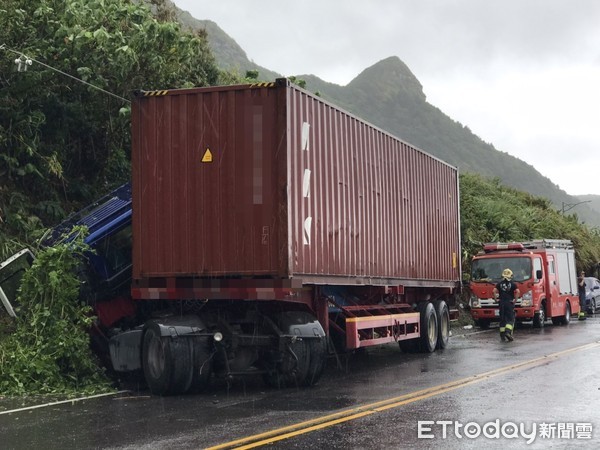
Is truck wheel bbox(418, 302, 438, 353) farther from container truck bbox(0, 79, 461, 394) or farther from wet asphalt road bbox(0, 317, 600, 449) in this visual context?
container truck bbox(0, 79, 461, 394)

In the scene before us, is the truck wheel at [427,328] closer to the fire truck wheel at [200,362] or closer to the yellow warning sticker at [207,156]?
the fire truck wheel at [200,362]

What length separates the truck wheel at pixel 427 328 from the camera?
17.4 meters

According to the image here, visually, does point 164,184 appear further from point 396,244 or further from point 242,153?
point 396,244

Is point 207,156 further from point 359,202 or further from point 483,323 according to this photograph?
point 483,323

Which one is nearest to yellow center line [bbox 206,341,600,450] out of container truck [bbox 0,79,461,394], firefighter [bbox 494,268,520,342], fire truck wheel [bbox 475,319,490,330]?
container truck [bbox 0,79,461,394]

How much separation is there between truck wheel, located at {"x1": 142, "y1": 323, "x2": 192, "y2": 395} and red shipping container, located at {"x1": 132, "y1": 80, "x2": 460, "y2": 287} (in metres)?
1.03

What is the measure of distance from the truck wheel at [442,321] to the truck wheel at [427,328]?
377 mm

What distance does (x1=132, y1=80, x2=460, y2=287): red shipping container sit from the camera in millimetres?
11461

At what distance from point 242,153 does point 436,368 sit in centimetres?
510

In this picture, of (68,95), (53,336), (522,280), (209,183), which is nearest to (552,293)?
(522,280)

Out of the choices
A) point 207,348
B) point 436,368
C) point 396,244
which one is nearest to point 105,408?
point 207,348

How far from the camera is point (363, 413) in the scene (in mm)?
9117

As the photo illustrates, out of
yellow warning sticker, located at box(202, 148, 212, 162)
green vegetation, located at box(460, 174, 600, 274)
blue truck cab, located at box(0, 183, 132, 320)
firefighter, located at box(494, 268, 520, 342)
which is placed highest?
green vegetation, located at box(460, 174, 600, 274)

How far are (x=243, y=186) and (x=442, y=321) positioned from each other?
8249mm
